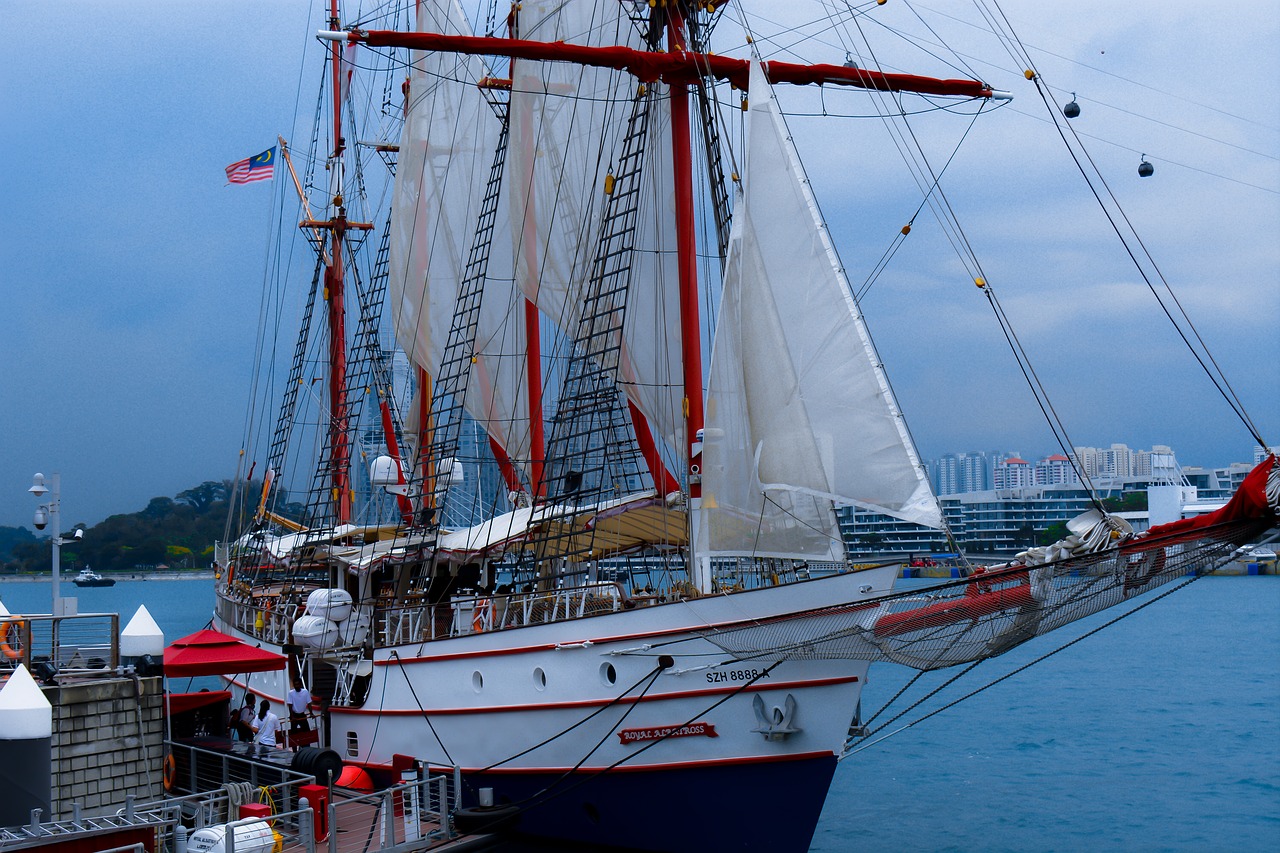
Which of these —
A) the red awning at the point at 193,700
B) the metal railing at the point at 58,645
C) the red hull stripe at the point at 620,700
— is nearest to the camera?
the red hull stripe at the point at 620,700

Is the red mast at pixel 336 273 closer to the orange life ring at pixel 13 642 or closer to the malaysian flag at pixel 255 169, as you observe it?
the malaysian flag at pixel 255 169

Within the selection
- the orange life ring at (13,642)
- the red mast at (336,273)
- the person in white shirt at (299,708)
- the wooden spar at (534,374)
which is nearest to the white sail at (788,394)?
the person in white shirt at (299,708)

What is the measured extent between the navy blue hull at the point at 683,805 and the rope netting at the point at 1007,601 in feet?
4.93

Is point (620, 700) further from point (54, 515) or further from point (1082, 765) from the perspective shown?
point (1082, 765)

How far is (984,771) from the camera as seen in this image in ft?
90.5

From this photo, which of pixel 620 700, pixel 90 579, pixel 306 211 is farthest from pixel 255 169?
pixel 90 579

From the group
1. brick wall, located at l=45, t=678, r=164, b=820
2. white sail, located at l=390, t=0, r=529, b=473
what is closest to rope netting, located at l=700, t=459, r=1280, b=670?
brick wall, located at l=45, t=678, r=164, b=820

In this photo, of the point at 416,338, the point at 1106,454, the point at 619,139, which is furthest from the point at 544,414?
the point at 1106,454

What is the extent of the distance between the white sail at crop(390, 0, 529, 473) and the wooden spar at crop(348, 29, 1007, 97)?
7.89 metres

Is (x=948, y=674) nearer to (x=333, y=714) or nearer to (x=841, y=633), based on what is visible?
(x=333, y=714)

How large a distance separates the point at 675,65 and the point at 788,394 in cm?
590

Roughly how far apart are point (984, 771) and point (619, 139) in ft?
53.0

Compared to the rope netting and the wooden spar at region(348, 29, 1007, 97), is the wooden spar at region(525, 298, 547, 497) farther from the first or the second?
the rope netting

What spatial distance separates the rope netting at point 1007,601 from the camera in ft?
39.7
